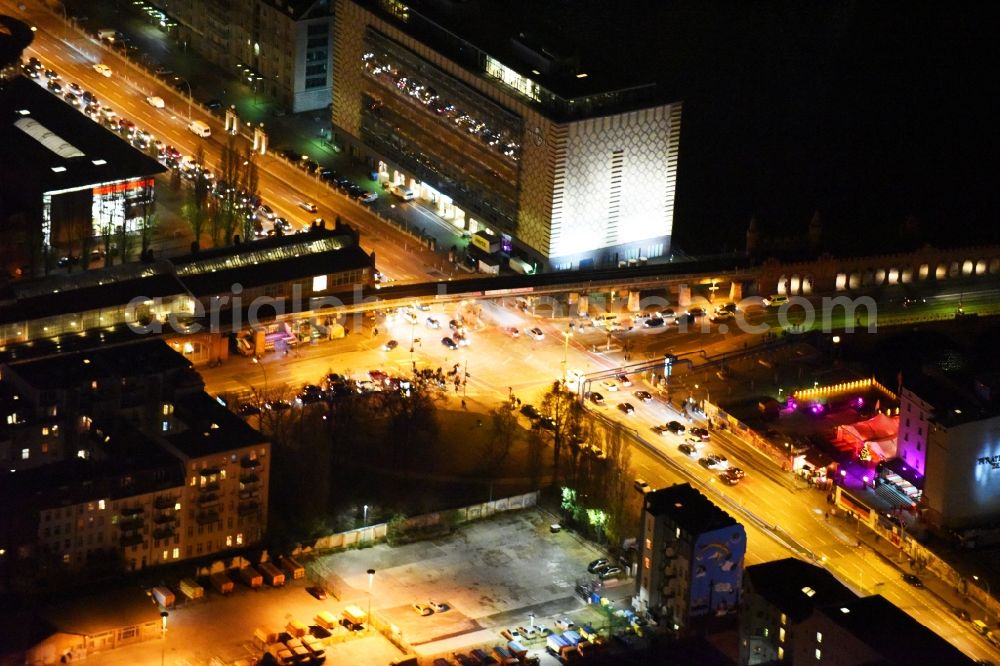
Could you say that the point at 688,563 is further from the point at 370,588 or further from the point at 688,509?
the point at 370,588

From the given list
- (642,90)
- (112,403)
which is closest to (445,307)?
(642,90)

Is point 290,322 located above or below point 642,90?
below

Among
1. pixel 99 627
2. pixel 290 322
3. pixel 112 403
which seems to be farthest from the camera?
pixel 290 322

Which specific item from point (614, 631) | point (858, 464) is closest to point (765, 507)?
point (858, 464)

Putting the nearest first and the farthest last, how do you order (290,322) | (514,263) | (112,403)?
(112,403) → (290,322) → (514,263)

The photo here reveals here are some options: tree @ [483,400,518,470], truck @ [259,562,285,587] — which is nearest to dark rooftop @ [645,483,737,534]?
tree @ [483,400,518,470]

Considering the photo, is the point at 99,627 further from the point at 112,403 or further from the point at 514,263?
the point at 514,263

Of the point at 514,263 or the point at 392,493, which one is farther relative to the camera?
the point at 514,263

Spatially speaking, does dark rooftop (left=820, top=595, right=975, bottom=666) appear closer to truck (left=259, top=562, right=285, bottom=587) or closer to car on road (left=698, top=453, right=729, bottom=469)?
car on road (left=698, top=453, right=729, bottom=469)
